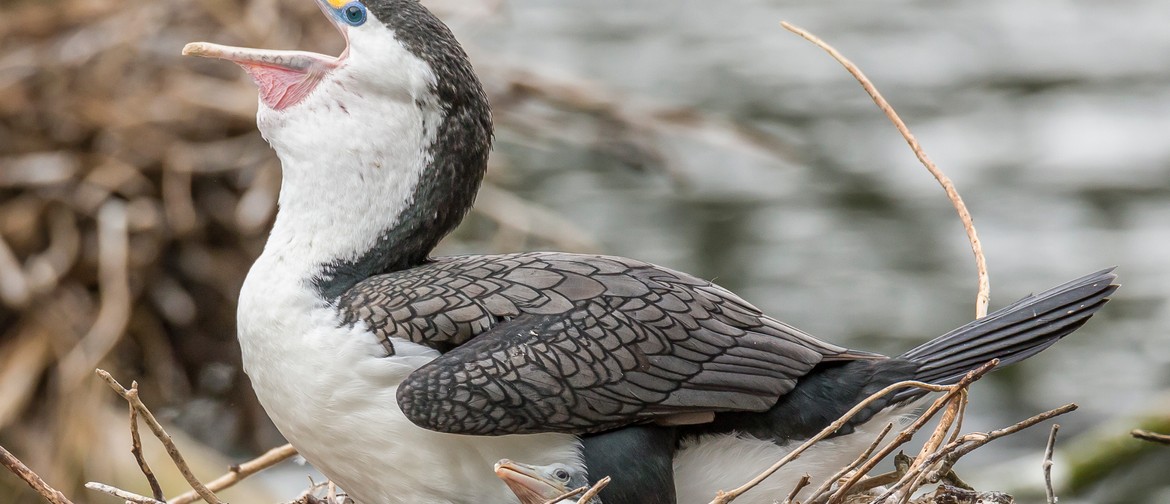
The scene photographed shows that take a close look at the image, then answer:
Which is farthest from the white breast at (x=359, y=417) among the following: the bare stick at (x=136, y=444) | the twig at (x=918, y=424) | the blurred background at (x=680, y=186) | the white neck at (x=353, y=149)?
the blurred background at (x=680, y=186)

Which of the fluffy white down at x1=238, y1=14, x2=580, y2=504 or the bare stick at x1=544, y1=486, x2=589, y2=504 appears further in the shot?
the fluffy white down at x1=238, y1=14, x2=580, y2=504

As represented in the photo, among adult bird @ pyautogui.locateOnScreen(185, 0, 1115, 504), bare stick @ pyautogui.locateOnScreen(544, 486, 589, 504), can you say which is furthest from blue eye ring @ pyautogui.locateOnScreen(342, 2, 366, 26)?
bare stick @ pyautogui.locateOnScreen(544, 486, 589, 504)

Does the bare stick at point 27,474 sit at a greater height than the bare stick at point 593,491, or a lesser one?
lesser

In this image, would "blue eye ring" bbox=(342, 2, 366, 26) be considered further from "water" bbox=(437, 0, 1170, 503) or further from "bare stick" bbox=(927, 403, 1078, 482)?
"water" bbox=(437, 0, 1170, 503)

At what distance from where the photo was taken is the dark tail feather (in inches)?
124

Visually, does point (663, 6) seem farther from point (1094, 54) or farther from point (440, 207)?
point (440, 207)

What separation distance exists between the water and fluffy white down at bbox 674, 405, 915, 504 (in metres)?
3.65

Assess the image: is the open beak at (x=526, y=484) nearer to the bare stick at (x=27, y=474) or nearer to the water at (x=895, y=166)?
the bare stick at (x=27, y=474)

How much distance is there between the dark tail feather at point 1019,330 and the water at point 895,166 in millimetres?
3517

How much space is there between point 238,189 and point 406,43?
11.3ft

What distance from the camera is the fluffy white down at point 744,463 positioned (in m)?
3.14

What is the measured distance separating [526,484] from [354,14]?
1040mm

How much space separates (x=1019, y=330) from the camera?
3168 millimetres

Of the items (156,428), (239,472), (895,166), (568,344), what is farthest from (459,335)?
(895,166)
